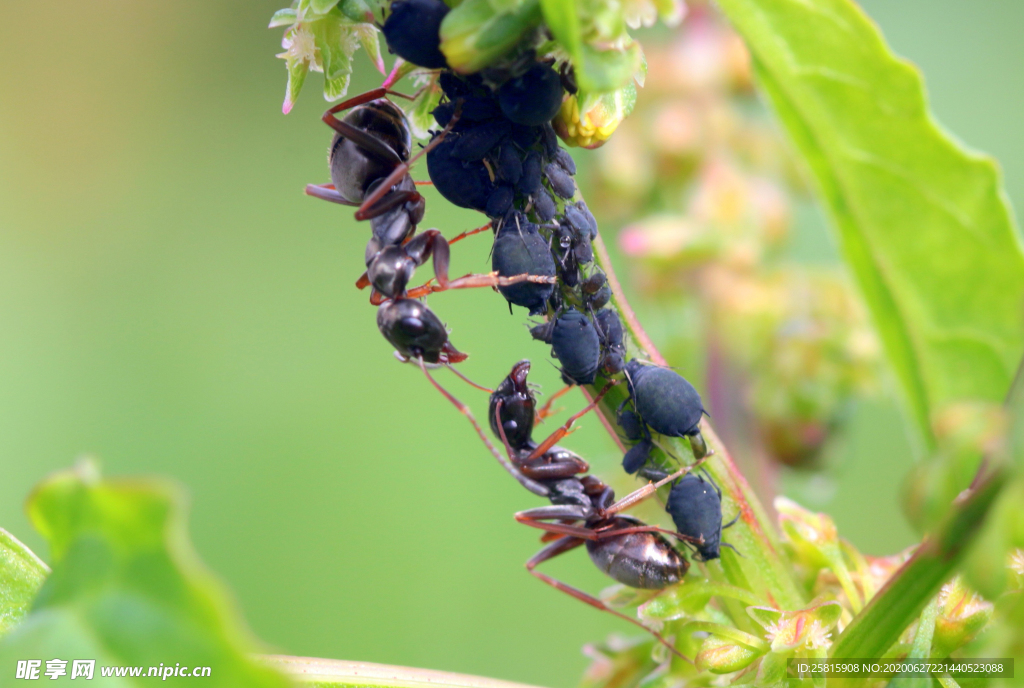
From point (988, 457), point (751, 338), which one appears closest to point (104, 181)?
point (751, 338)

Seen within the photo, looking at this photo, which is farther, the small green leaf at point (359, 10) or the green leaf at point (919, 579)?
the small green leaf at point (359, 10)

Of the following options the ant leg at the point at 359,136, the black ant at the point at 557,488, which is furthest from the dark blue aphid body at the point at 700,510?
the ant leg at the point at 359,136

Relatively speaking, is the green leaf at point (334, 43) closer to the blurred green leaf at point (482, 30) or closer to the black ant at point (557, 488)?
the blurred green leaf at point (482, 30)

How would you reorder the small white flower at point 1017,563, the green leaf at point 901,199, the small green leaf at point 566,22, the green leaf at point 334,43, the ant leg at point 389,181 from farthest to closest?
the ant leg at point 389,181 → the green leaf at point 901,199 → the green leaf at point 334,43 → the small white flower at point 1017,563 → the small green leaf at point 566,22

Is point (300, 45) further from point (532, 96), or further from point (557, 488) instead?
point (557, 488)

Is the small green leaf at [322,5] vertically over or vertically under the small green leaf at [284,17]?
under

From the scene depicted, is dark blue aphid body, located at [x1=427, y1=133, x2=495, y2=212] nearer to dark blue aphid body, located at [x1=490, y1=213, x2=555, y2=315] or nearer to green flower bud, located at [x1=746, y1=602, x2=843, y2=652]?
dark blue aphid body, located at [x1=490, y1=213, x2=555, y2=315]

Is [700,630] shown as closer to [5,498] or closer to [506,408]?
[506,408]
